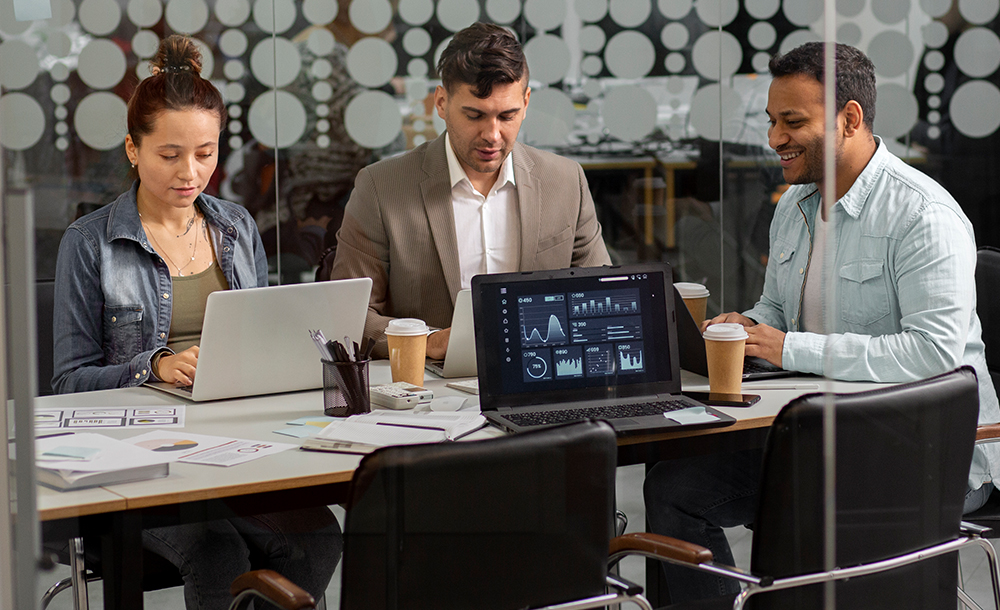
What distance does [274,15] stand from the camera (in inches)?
135

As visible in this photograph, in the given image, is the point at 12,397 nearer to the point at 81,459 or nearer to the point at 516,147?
the point at 81,459

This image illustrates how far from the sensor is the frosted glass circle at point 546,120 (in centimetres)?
376

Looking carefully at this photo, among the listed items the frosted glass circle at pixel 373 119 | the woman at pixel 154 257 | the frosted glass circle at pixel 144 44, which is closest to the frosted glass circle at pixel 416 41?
the frosted glass circle at pixel 373 119

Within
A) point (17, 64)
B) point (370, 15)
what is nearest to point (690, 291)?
point (17, 64)

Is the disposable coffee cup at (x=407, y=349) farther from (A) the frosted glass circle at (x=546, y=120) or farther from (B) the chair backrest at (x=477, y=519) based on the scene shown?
(A) the frosted glass circle at (x=546, y=120)

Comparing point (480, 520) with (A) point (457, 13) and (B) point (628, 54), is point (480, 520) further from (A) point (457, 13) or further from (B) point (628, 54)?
(B) point (628, 54)

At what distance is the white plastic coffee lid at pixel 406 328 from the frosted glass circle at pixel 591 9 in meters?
2.21

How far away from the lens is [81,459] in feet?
4.67

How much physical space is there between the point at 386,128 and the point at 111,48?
119 centimetres

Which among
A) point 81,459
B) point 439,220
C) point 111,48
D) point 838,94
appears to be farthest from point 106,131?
point 838,94

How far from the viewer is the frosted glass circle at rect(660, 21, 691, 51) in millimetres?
3848

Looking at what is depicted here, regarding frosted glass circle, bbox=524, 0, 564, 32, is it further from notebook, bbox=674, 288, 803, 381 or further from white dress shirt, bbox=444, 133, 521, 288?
notebook, bbox=674, 288, 803, 381

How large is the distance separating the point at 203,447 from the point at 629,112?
2698 mm

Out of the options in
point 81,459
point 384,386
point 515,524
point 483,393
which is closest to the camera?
point 515,524
